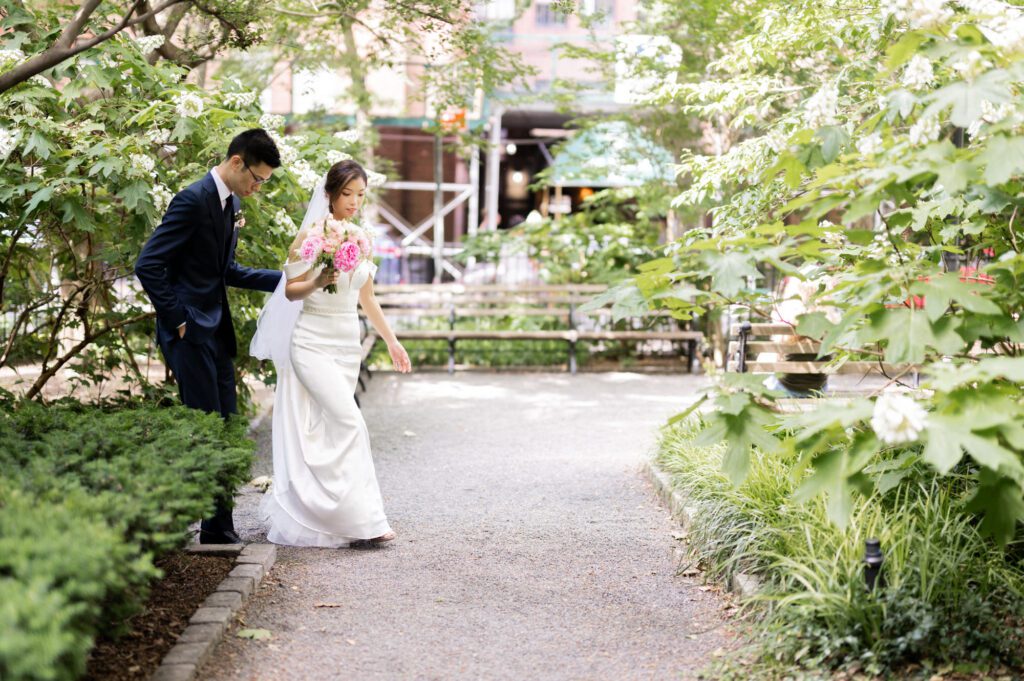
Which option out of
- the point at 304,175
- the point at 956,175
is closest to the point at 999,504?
the point at 956,175

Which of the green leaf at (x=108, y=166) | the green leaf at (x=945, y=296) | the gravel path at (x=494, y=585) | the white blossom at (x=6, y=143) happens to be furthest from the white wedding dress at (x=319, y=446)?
the green leaf at (x=945, y=296)

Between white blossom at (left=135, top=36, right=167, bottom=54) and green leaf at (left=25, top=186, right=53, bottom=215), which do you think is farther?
white blossom at (left=135, top=36, right=167, bottom=54)

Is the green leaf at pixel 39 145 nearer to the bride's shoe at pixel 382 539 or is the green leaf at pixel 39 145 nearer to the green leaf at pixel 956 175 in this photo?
the bride's shoe at pixel 382 539

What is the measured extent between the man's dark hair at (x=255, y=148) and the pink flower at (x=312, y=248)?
1.50ft

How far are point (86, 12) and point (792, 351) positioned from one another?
6.42m

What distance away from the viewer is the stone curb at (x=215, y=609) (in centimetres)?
400

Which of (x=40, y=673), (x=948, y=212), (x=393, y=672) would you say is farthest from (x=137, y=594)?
(x=948, y=212)

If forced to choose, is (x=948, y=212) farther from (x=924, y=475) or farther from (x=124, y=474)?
(x=124, y=474)

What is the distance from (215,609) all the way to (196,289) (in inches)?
68.3

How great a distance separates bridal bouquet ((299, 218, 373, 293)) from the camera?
18.5ft

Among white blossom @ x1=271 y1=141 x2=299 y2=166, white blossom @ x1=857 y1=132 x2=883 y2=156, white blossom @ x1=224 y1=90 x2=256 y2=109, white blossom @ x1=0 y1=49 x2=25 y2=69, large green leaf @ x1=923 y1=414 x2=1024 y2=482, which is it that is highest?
white blossom @ x1=0 y1=49 x2=25 y2=69

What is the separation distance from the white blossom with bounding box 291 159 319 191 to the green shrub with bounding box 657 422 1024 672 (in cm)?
343

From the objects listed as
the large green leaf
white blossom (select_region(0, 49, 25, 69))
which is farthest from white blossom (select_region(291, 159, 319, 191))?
the large green leaf

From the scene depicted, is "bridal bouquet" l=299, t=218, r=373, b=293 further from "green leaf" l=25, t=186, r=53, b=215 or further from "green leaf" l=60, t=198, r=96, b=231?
"green leaf" l=25, t=186, r=53, b=215
